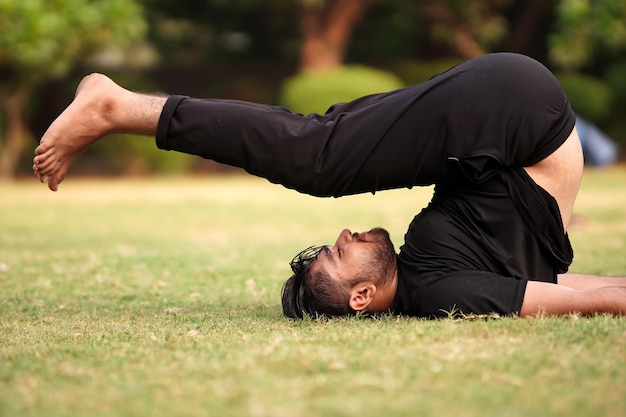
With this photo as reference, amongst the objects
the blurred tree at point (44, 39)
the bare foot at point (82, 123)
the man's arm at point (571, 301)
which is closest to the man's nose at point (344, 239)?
the man's arm at point (571, 301)

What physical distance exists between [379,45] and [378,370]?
920 inches

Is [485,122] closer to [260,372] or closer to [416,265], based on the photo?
[416,265]

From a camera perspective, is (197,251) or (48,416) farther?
(197,251)

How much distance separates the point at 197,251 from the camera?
8078 mm

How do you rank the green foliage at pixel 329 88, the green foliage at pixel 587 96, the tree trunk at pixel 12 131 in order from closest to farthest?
the tree trunk at pixel 12 131
the green foliage at pixel 329 88
the green foliage at pixel 587 96

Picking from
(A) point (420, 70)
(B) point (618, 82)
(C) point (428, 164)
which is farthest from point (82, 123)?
(B) point (618, 82)

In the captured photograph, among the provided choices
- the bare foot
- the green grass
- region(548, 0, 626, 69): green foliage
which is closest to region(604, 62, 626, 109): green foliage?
region(548, 0, 626, 69): green foliage

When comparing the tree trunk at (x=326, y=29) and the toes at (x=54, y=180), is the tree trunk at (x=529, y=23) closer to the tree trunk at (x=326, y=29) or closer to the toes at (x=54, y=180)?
the tree trunk at (x=326, y=29)

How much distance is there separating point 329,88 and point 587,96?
21.9 ft

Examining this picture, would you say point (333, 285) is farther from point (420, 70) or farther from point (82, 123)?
point (420, 70)

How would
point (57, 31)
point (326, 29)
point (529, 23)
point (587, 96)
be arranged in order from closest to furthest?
point (57, 31) < point (326, 29) < point (587, 96) < point (529, 23)

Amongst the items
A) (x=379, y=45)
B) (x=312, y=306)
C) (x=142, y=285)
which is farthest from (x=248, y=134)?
(x=379, y=45)

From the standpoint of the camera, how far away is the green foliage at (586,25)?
687 inches

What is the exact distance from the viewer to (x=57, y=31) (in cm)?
1669
